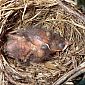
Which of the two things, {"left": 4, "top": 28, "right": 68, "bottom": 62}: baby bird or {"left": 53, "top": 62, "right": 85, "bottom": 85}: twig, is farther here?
{"left": 4, "top": 28, "right": 68, "bottom": 62}: baby bird

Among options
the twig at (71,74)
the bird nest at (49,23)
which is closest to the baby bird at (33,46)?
the bird nest at (49,23)

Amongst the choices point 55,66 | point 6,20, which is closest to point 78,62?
point 55,66

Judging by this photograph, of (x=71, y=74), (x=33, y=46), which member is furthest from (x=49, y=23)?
(x=71, y=74)

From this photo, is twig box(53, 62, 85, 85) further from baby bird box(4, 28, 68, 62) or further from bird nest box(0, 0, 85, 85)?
baby bird box(4, 28, 68, 62)

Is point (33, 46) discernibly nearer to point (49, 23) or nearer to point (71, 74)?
point (49, 23)

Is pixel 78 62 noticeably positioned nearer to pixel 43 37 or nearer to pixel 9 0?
pixel 43 37

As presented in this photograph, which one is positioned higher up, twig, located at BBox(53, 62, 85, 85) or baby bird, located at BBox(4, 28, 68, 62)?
baby bird, located at BBox(4, 28, 68, 62)

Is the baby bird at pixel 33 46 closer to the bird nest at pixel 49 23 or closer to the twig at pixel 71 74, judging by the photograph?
the bird nest at pixel 49 23

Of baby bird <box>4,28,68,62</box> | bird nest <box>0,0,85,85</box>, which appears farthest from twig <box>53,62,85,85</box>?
baby bird <box>4,28,68,62</box>
